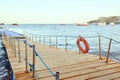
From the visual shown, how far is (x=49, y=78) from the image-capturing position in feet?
22.9

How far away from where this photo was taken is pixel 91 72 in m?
7.70

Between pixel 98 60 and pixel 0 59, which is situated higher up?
pixel 98 60

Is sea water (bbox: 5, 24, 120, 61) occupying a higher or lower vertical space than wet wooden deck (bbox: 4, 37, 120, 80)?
lower

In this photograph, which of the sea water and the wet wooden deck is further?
the sea water

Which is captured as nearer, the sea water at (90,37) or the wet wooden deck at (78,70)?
the wet wooden deck at (78,70)

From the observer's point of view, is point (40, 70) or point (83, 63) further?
point (83, 63)

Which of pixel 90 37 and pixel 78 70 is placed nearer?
pixel 78 70

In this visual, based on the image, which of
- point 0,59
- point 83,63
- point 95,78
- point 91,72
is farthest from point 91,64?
point 0,59

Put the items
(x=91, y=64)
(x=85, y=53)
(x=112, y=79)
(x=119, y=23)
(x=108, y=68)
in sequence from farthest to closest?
(x=119, y=23) < (x=85, y=53) < (x=91, y=64) < (x=108, y=68) < (x=112, y=79)

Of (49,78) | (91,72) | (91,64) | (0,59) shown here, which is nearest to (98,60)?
(91,64)

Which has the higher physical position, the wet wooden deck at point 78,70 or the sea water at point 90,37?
the wet wooden deck at point 78,70

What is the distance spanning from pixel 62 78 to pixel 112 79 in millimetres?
1598

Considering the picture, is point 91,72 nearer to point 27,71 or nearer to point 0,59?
point 27,71

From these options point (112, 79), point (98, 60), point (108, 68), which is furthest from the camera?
point (98, 60)
